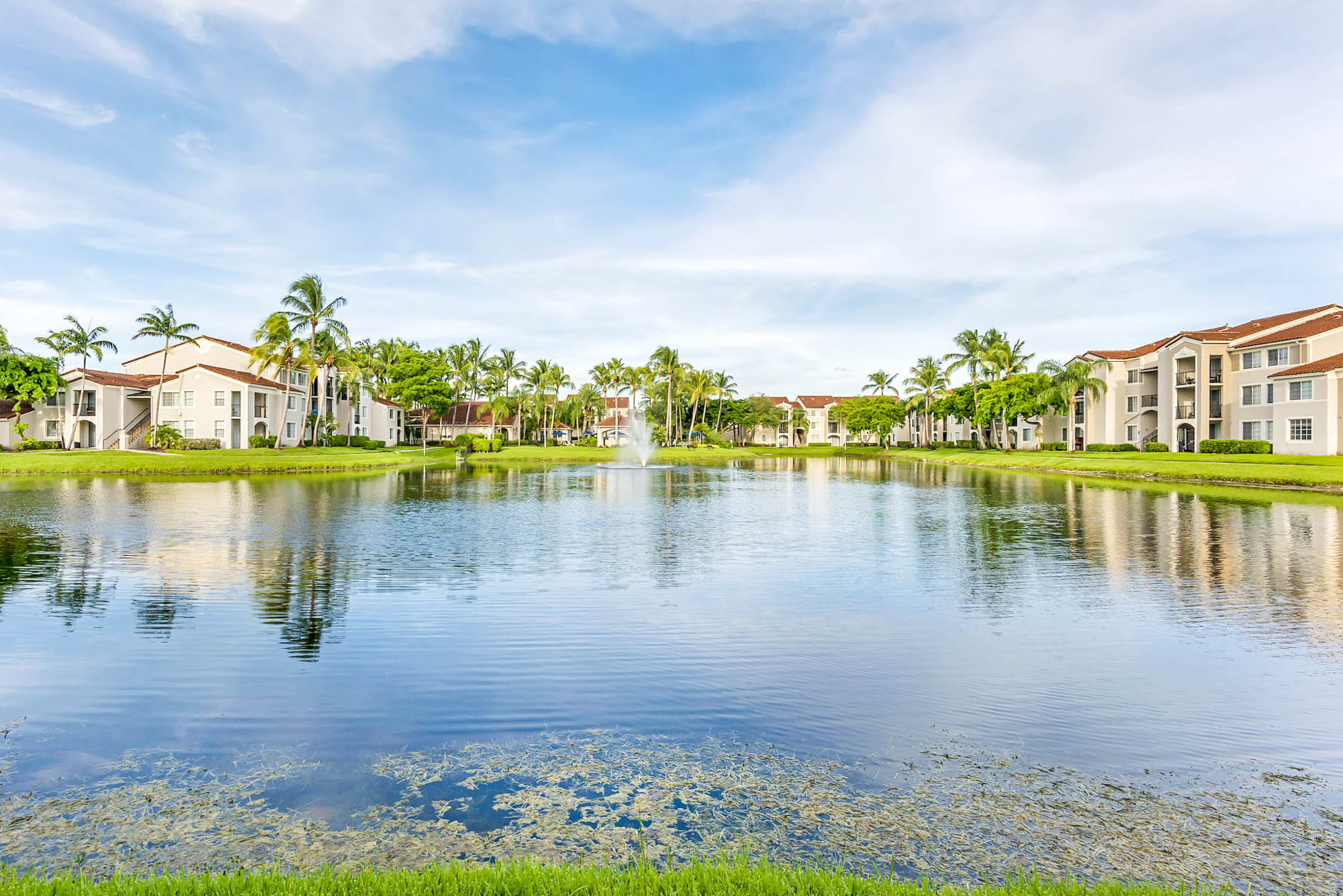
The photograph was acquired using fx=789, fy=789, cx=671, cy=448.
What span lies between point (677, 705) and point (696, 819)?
2644 mm

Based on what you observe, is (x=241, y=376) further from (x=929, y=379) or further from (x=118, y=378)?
(x=929, y=379)

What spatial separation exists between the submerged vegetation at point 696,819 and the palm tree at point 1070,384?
77385 millimetres

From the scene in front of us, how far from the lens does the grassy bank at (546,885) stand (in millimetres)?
4293

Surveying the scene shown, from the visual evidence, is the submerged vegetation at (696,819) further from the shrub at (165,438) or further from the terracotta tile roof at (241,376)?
the terracotta tile roof at (241,376)

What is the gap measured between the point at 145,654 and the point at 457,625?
399 centimetres

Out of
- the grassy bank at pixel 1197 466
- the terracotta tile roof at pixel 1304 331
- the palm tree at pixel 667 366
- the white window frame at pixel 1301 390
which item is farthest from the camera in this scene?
the palm tree at pixel 667 366

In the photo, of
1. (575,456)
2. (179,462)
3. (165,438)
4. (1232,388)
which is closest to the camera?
(179,462)

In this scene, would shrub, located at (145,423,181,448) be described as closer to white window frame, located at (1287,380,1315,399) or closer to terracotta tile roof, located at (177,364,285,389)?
terracotta tile roof, located at (177,364,285,389)

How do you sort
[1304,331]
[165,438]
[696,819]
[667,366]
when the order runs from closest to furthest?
[696,819] < [1304,331] < [165,438] < [667,366]

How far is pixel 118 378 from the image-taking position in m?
73.0

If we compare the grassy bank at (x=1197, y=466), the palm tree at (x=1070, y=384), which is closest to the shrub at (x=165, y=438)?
the grassy bank at (x=1197, y=466)

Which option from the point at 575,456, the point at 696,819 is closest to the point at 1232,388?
the point at 575,456

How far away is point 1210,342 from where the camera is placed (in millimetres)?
63188

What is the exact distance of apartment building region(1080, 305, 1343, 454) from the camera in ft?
179
